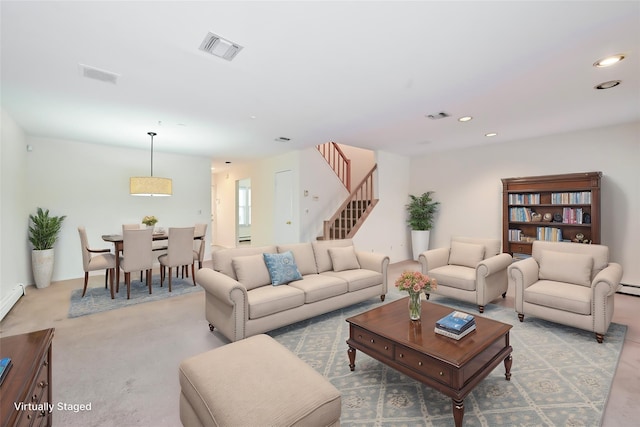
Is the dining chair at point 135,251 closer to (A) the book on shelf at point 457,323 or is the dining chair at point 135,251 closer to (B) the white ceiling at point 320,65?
(B) the white ceiling at point 320,65

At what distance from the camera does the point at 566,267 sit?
3445 millimetres

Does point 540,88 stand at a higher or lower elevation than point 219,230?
higher

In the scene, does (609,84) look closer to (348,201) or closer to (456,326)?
(456,326)

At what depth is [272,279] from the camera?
3.38 m

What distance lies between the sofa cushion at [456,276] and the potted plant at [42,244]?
19.9 feet

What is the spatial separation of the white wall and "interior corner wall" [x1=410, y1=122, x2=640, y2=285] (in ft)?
19.2

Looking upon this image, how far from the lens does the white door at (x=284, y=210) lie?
6896 millimetres

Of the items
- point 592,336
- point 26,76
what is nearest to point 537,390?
point 592,336

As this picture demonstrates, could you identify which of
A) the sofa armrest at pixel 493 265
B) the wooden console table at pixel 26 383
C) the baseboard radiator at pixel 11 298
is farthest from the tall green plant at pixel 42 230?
the sofa armrest at pixel 493 265

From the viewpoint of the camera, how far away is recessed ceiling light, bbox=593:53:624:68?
8.53 feet

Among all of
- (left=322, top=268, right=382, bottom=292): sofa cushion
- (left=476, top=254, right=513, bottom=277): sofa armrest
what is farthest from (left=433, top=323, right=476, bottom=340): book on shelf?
(left=476, top=254, right=513, bottom=277): sofa armrest

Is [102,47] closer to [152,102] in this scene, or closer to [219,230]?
[152,102]

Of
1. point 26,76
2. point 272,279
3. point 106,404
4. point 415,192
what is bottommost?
point 106,404

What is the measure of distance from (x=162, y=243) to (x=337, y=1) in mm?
5236
